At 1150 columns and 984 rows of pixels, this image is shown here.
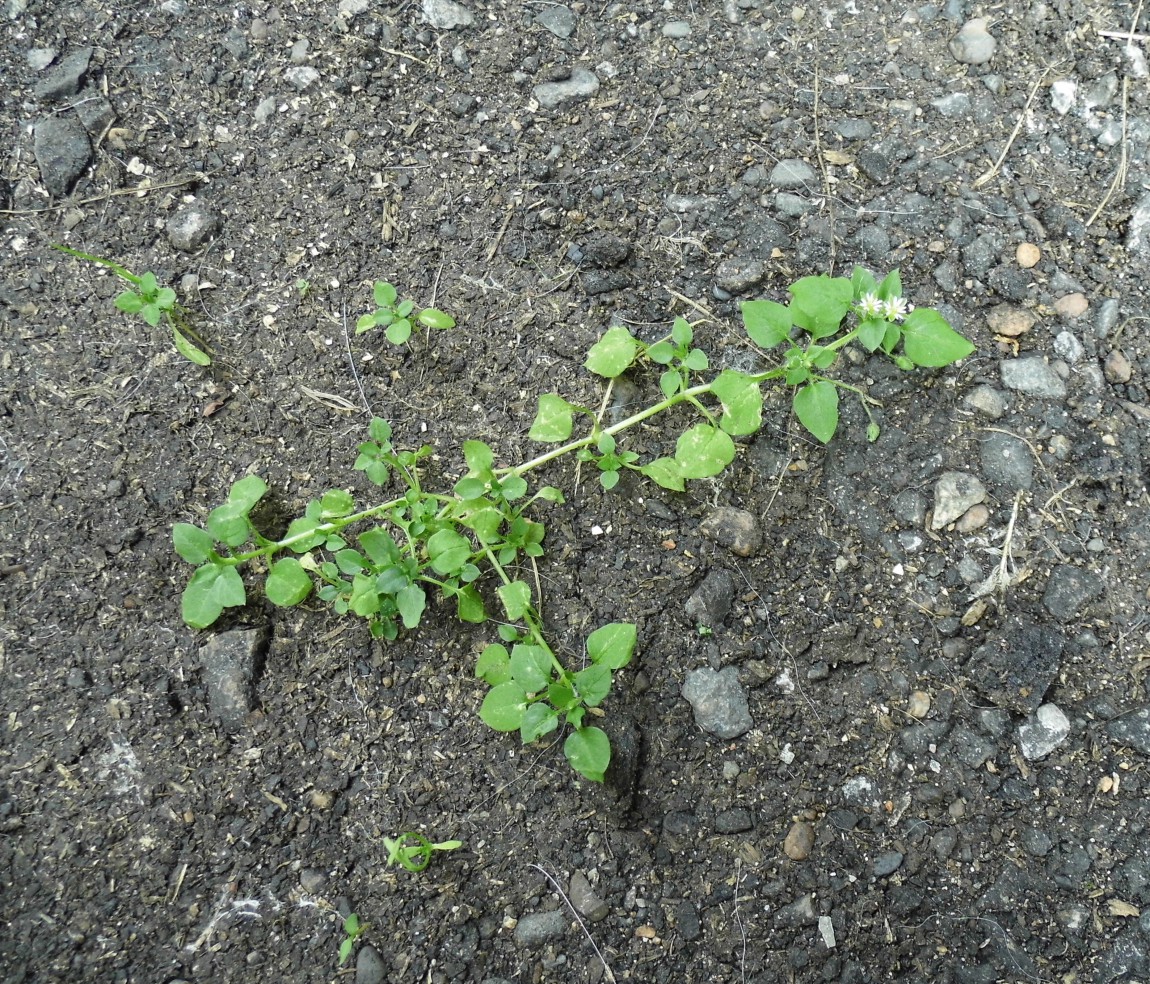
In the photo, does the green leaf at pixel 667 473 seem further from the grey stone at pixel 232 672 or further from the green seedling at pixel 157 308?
the green seedling at pixel 157 308

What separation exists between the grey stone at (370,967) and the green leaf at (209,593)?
0.77 m

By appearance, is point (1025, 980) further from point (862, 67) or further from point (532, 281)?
point (862, 67)

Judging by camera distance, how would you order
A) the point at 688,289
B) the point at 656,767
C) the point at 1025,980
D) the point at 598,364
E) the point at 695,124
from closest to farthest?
the point at 1025,980 → the point at 656,767 → the point at 598,364 → the point at 688,289 → the point at 695,124

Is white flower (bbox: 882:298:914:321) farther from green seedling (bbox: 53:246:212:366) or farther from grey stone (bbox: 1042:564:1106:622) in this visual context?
green seedling (bbox: 53:246:212:366)

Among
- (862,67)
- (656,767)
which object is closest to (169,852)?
(656,767)

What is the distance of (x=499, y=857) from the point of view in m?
1.86

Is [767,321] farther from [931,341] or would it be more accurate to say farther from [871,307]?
[931,341]

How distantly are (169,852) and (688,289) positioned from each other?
1794mm

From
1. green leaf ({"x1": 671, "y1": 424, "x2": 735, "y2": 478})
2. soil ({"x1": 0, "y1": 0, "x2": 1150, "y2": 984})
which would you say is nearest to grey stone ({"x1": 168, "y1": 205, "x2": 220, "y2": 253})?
soil ({"x1": 0, "y1": 0, "x2": 1150, "y2": 984})

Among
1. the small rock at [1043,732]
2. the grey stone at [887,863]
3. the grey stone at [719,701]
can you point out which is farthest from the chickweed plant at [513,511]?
the small rock at [1043,732]

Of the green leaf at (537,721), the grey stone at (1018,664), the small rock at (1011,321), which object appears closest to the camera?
the green leaf at (537,721)

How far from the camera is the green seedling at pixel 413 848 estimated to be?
177cm

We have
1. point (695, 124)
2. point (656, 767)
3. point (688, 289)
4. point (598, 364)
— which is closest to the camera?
point (656, 767)

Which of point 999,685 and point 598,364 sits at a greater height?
point 598,364
